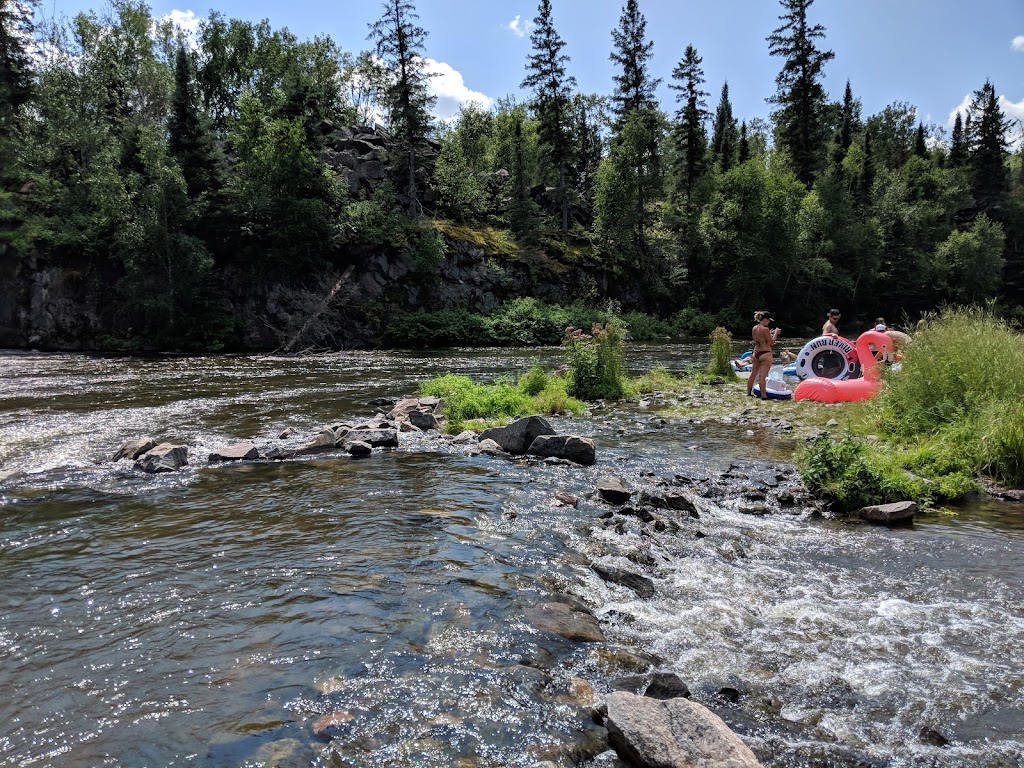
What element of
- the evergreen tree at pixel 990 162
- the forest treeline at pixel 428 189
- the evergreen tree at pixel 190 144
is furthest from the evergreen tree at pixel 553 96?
the evergreen tree at pixel 990 162

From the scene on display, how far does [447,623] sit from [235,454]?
7.04 meters

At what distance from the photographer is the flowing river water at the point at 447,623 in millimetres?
3420

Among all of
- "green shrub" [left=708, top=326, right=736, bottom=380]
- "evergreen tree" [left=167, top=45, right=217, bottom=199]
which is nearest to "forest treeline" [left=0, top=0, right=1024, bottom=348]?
"evergreen tree" [left=167, top=45, right=217, bottom=199]

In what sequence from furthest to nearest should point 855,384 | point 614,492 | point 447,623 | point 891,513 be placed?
point 855,384 < point 614,492 < point 891,513 < point 447,623

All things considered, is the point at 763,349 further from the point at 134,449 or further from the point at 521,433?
the point at 134,449

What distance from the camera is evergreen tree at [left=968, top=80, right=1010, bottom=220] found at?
7288 centimetres

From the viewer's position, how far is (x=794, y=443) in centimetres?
1104

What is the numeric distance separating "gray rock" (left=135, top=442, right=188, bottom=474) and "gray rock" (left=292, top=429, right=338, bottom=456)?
1797 millimetres

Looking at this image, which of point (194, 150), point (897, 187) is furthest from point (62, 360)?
point (897, 187)

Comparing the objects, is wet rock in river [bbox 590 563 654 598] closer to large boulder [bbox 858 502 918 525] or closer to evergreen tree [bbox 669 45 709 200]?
large boulder [bbox 858 502 918 525]

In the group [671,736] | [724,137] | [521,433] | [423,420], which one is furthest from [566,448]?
[724,137]

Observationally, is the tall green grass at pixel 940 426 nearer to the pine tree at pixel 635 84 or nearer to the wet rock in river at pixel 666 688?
the wet rock in river at pixel 666 688

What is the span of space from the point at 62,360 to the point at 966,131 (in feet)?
363

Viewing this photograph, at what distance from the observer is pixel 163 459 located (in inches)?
372
